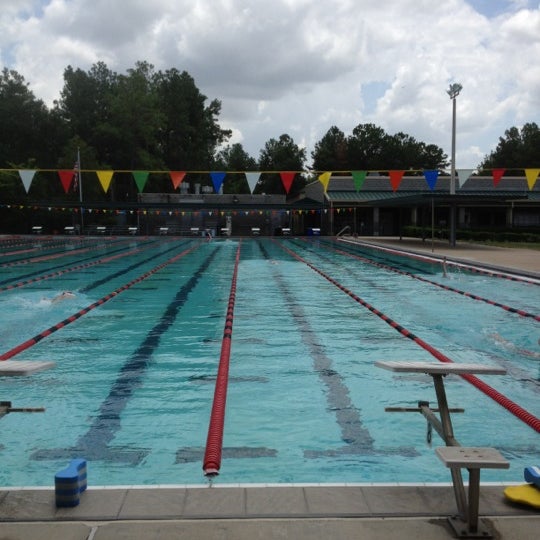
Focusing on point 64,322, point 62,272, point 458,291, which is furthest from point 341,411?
point 62,272

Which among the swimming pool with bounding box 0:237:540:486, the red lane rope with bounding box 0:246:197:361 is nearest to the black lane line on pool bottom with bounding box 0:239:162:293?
the swimming pool with bounding box 0:237:540:486

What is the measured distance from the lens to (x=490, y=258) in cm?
1798

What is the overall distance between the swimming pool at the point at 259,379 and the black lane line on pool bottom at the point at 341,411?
2 cm

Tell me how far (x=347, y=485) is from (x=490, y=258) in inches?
640

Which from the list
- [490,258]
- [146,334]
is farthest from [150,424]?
[490,258]

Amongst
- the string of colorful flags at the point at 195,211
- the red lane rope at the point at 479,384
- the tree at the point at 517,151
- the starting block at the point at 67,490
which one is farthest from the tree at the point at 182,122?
the starting block at the point at 67,490

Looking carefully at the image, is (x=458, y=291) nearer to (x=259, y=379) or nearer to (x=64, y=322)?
(x=259, y=379)

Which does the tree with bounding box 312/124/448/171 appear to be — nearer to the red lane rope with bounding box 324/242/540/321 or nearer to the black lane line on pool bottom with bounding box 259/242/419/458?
the red lane rope with bounding box 324/242/540/321

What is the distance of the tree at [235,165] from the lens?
62116 mm

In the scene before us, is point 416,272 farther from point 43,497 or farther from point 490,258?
point 43,497

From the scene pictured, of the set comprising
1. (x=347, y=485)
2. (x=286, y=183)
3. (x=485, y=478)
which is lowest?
(x=485, y=478)

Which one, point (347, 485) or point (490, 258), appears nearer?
point (347, 485)

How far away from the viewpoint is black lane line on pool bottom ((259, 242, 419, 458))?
415cm

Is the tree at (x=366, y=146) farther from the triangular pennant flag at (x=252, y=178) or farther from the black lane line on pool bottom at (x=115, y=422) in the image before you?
the black lane line on pool bottom at (x=115, y=422)
